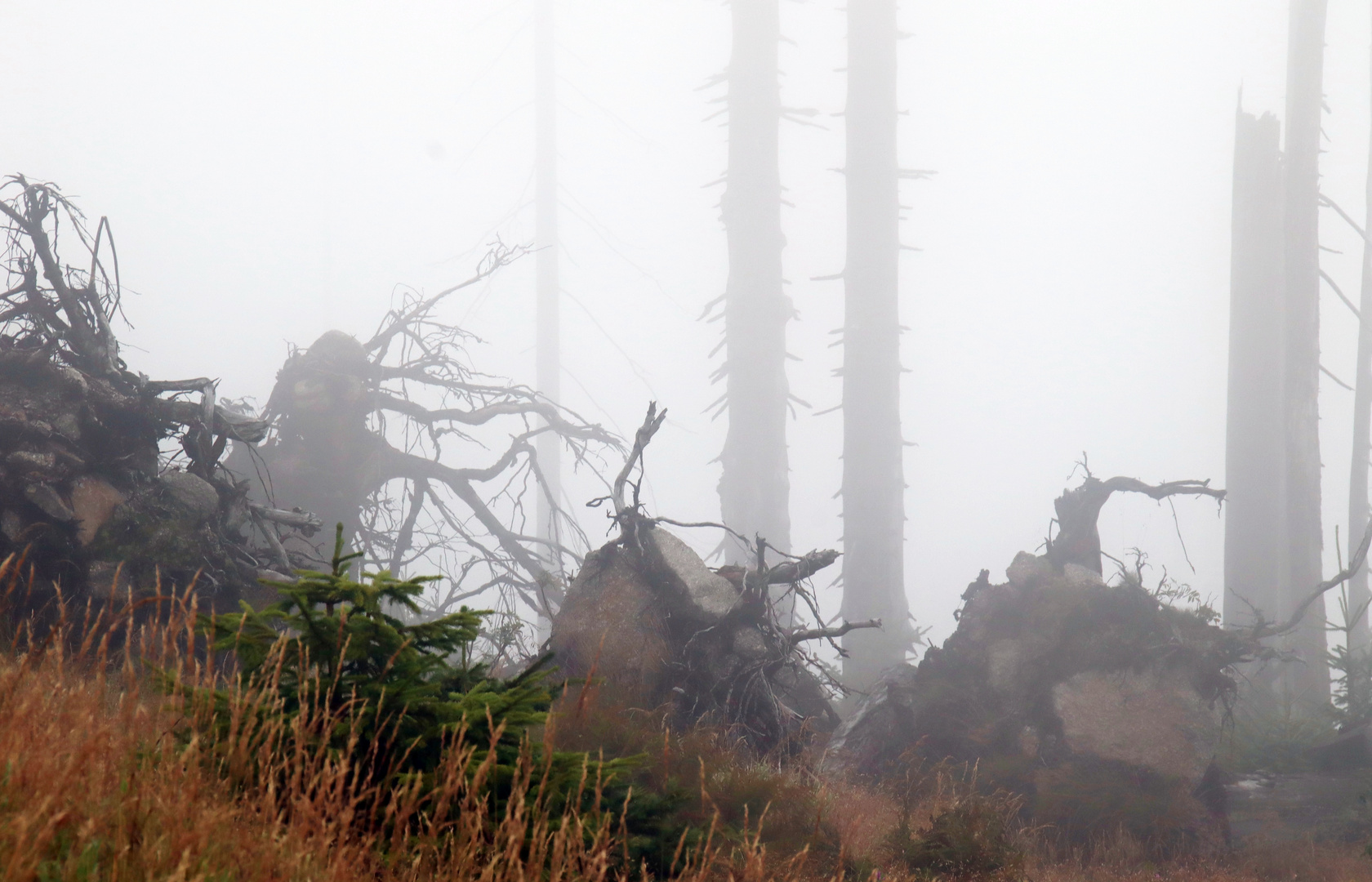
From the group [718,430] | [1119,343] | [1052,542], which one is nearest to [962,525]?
[718,430]

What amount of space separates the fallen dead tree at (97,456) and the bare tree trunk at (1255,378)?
1486 cm

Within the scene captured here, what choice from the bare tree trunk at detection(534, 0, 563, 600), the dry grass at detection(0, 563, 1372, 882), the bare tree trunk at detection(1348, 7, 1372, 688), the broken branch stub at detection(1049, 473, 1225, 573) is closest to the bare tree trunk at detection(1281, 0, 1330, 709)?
the bare tree trunk at detection(1348, 7, 1372, 688)

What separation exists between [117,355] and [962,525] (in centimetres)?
8120

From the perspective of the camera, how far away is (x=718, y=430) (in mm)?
93438

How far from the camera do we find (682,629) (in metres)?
8.05

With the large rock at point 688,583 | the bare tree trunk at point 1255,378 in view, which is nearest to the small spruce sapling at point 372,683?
the large rock at point 688,583

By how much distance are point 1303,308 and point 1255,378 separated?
1.68 m

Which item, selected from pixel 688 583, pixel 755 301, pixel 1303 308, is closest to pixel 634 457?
pixel 688 583

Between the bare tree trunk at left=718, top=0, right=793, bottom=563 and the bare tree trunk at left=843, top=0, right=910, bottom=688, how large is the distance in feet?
4.96

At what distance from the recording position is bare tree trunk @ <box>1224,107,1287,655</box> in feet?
45.4

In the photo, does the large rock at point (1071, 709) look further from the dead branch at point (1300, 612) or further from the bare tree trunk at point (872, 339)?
the bare tree trunk at point (872, 339)

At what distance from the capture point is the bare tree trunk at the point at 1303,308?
542 inches

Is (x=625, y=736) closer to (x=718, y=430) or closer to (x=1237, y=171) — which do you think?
(x=1237, y=171)

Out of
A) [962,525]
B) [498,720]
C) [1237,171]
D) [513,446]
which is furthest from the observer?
[962,525]
